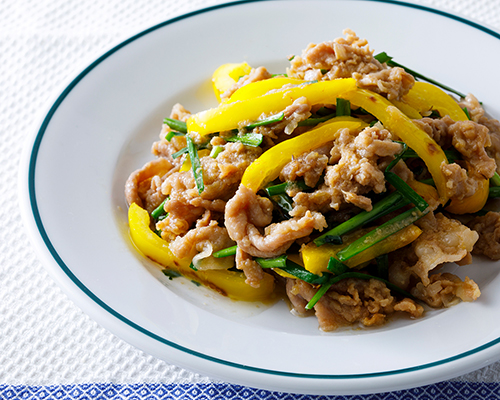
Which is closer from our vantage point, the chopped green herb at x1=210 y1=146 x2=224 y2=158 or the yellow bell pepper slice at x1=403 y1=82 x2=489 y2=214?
the chopped green herb at x1=210 y1=146 x2=224 y2=158

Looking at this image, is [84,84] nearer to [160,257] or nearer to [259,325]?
[160,257]

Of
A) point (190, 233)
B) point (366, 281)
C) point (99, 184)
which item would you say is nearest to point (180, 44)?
point (99, 184)

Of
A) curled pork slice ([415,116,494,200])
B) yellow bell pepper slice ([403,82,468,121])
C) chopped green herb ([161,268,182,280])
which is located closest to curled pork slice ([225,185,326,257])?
chopped green herb ([161,268,182,280])

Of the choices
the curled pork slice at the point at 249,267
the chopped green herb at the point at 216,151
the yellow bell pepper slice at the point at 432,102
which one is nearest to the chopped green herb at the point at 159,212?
the chopped green herb at the point at 216,151

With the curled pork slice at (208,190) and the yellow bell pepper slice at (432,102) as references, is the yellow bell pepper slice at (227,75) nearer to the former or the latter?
the curled pork slice at (208,190)

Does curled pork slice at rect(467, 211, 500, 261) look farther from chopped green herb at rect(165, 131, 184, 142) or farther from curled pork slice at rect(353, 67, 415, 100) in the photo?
chopped green herb at rect(165, 131, 184, 142)

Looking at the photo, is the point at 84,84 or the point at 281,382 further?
the point at 84,84
